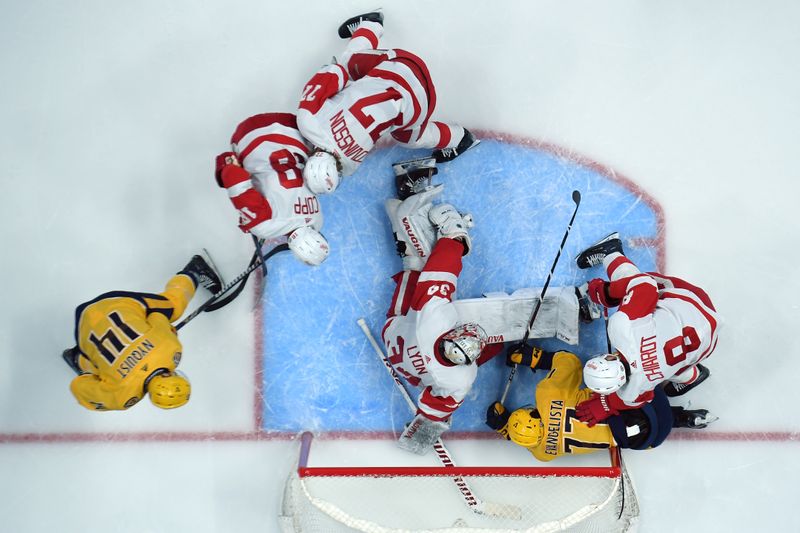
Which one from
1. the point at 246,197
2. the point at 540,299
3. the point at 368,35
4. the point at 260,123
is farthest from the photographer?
the point at 540,299

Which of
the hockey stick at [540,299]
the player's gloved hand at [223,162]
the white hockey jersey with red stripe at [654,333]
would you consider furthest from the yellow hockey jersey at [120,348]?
the white hockey jersey with red stripe at [654,333]

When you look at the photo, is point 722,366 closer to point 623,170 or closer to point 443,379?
point 623,170

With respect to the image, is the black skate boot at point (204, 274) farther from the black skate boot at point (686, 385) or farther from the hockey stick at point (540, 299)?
the black skate boot at point (686, 385)

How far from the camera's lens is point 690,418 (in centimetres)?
423

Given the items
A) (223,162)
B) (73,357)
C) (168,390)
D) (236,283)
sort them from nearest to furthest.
Result: 1. (168,390)
2. (223,162)
3. (73,357)
4. (236,283)

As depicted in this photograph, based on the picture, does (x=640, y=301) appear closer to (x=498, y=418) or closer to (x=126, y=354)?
(x=498, y=418)

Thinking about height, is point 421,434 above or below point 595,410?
below

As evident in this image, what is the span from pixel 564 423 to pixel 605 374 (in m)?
0.56

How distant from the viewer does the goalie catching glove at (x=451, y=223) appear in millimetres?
3910

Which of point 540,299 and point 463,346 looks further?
point 540,299

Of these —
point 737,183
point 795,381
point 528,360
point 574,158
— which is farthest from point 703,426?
point 574,158

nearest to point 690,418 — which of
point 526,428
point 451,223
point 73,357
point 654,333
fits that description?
point 654,333

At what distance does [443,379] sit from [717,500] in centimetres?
216

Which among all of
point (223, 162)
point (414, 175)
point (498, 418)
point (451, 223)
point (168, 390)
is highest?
point (223, 162)
